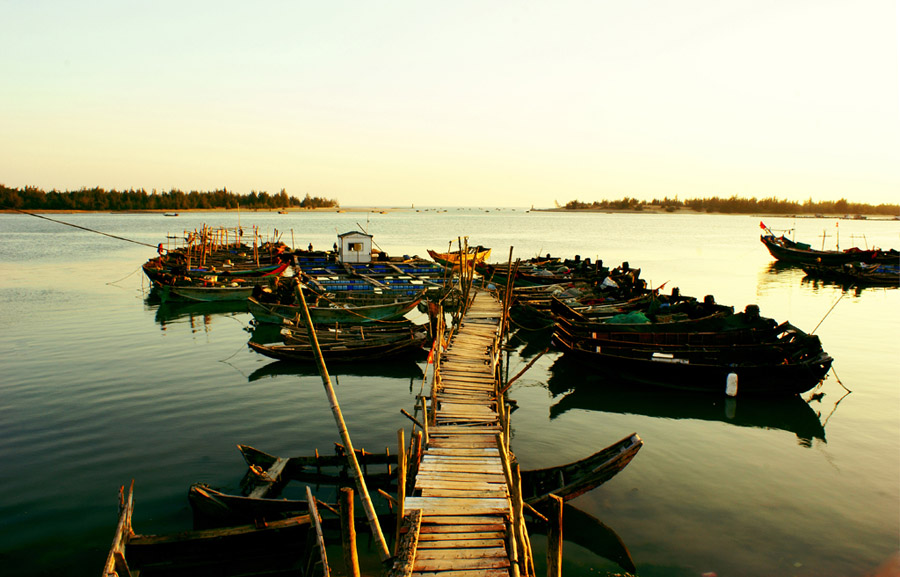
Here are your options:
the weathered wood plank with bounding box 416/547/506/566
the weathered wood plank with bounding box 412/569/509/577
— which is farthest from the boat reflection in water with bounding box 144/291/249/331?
the weathered wood plank with bounding box 412/569/509/577

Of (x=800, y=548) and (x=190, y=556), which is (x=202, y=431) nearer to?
(x=190, y=556)

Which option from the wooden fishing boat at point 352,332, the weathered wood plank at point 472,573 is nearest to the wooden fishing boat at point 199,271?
the wooden fishing boat at point 352,332

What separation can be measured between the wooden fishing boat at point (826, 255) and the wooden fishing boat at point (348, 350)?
4685 centimetres

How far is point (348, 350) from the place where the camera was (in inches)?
808

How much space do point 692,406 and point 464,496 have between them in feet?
38.5

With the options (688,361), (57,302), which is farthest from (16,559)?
(57,302)

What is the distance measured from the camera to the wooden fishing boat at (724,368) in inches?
682

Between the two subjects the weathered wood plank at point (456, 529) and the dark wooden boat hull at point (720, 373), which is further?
the dark wooden boat hull at point (720, 373)

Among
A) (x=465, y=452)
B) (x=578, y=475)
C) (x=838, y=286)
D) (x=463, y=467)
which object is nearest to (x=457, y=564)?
(x=463, y=467)

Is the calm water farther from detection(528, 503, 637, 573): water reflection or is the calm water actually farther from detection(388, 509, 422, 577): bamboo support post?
detection(388, 509, 422, 577): bamboo support post

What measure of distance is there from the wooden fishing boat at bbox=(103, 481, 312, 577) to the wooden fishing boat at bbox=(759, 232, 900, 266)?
184 ft

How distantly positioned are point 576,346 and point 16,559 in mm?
16661

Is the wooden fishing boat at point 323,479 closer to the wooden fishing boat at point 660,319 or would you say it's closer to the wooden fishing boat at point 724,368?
the wooden fishing boat at point 724,368

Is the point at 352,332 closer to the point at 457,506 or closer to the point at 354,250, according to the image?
the point at 457,506
